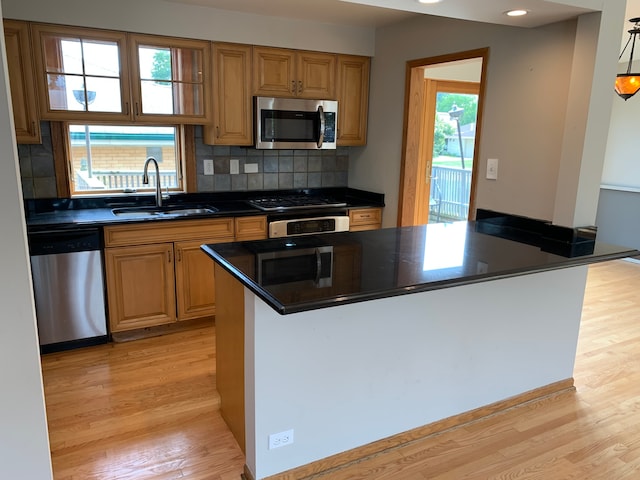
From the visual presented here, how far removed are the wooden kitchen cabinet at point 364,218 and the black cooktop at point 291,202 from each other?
0.41 feet

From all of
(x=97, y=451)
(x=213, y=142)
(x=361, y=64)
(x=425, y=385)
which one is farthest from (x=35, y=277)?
(x=361, y=64)

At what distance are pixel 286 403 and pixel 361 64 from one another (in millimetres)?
3147

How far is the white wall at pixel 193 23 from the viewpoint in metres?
2.99

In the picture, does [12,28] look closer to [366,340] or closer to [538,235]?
[366,340]

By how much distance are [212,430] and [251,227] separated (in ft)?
A: 5.48

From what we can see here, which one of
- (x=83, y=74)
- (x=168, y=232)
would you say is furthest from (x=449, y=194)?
(x=83, y=74)

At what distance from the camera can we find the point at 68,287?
3.06 m

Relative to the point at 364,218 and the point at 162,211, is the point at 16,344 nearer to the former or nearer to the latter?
the point at 162,211

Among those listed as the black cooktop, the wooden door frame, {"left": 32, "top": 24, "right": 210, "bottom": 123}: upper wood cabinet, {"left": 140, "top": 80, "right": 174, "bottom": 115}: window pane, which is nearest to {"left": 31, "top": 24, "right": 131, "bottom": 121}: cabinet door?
{"left": 32, "top": 24, "right": 210, "bottom": 123}: upper wood cabinet

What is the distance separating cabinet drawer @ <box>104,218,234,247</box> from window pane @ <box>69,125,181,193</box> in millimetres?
661

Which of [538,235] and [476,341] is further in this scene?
[538,235]

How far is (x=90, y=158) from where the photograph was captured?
3.59 metres

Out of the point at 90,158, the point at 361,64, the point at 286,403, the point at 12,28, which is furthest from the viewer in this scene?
the point at 361,64

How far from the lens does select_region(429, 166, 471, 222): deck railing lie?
18.7ft
